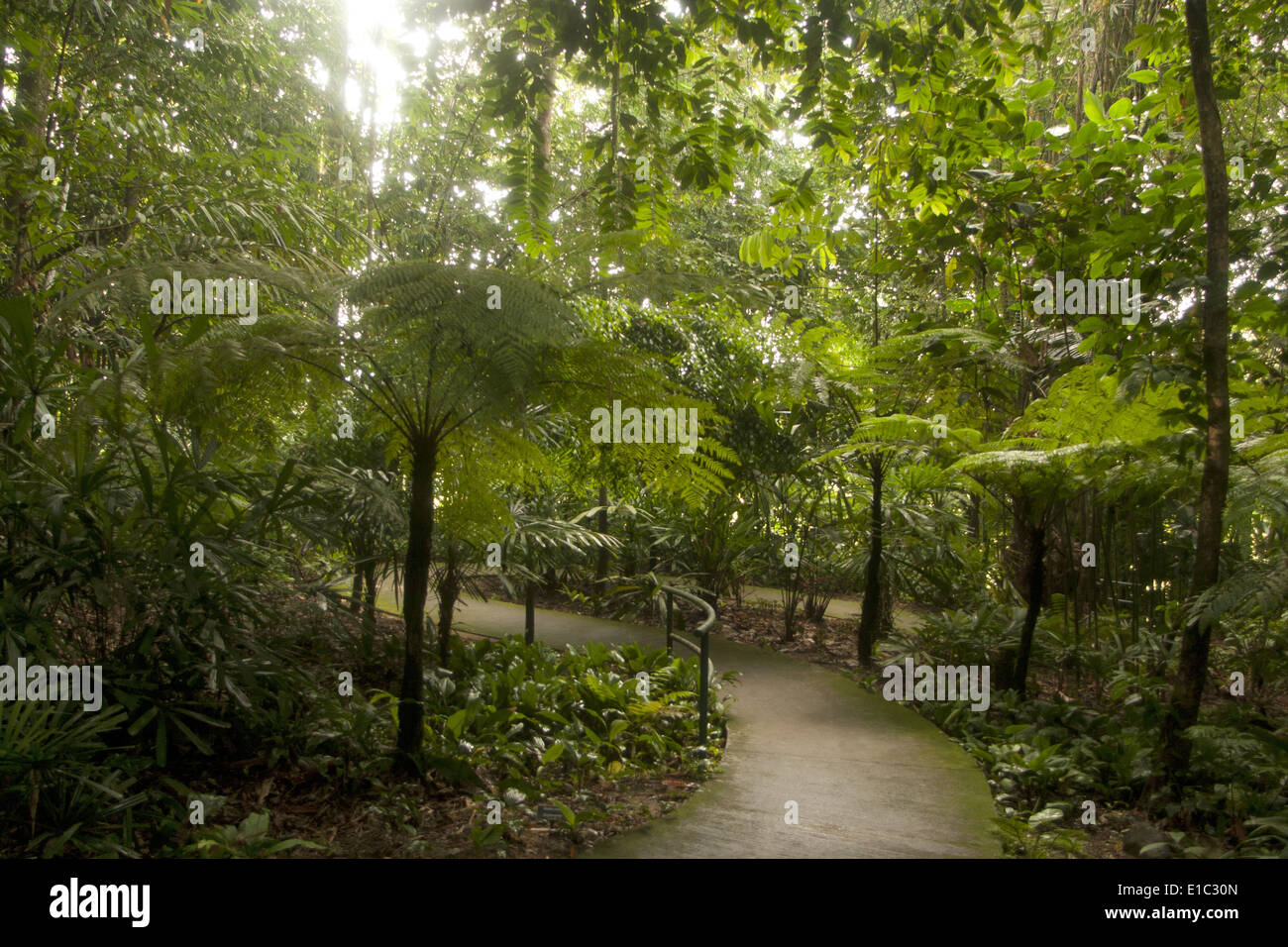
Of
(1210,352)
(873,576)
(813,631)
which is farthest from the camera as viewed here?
(813,631)

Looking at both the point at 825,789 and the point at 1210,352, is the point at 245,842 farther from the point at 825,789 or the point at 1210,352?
the point at 1210,352

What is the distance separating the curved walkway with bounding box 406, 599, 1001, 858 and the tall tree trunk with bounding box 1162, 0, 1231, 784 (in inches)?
38.4

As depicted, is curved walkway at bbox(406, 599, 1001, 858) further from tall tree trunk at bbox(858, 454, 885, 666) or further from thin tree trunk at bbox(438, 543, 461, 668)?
thin tree trunk at bbox(438, 543, 461, 668)

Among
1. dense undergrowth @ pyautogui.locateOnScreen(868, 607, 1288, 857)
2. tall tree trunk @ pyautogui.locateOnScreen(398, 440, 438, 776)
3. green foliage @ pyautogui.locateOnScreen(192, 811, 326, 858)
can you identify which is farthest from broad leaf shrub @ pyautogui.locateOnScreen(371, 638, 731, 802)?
dense undergrowth @ pyautogui.locateOnScreen(868, 607, 1288, 857)

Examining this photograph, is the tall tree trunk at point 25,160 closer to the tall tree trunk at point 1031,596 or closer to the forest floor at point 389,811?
the forest floor at point 389,811

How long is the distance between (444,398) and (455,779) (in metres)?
1.51

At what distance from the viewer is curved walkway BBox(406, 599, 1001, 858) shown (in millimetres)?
2621

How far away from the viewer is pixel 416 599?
119 inches

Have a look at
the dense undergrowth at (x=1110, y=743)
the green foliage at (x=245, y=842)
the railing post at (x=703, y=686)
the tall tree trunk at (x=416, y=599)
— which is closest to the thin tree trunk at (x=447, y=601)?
the tall tree trunk at (x=416, y=599)

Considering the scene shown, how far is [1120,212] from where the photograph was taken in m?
3.80

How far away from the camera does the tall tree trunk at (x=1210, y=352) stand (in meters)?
2.83

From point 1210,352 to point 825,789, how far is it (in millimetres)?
2255

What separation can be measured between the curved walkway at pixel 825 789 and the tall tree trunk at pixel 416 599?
952mm

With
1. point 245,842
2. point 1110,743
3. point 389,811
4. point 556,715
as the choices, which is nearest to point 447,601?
point 556,715
